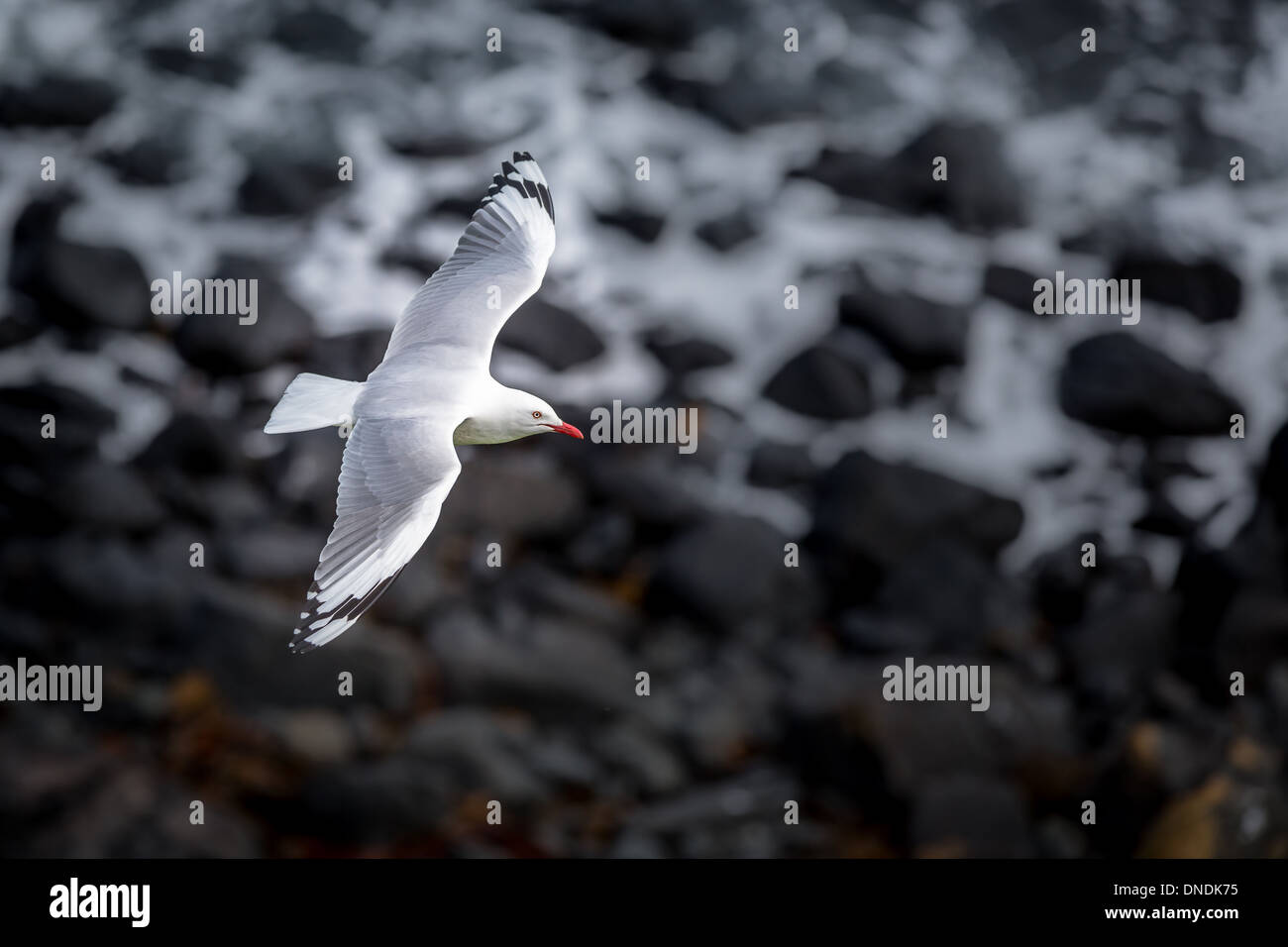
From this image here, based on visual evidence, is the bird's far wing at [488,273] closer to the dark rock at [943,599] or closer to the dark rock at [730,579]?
the dark rock at [730,579]

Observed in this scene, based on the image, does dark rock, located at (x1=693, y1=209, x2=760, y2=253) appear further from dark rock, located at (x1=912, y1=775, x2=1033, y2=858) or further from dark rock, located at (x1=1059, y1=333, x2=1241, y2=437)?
dark rock, located at (x1=912, y1=775, x2=1033, y2=858)

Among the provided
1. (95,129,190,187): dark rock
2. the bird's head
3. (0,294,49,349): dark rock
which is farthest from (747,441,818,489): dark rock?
(0,294,49,349): dark rock

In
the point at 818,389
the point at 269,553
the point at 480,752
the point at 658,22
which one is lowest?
the point at 480,752

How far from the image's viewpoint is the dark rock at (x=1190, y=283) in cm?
320

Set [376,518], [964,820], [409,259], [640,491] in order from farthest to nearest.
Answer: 1. [409,259]
2. [640,491]
3. [964,820]
4. [376,518]

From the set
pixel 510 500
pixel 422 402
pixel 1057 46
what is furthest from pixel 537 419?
pixel 1057 46

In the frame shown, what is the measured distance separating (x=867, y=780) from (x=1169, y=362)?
130 centimetres

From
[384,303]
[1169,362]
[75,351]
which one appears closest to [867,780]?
[1169,362]

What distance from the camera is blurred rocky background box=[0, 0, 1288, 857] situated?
266 cm

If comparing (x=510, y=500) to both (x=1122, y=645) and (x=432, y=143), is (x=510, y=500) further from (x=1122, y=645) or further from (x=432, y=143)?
(x=1122, y=645)

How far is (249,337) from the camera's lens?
9.64ft

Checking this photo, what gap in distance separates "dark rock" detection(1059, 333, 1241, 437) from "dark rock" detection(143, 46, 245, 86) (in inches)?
89.1

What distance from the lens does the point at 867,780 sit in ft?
8.63

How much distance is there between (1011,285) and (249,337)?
74.0 inches
